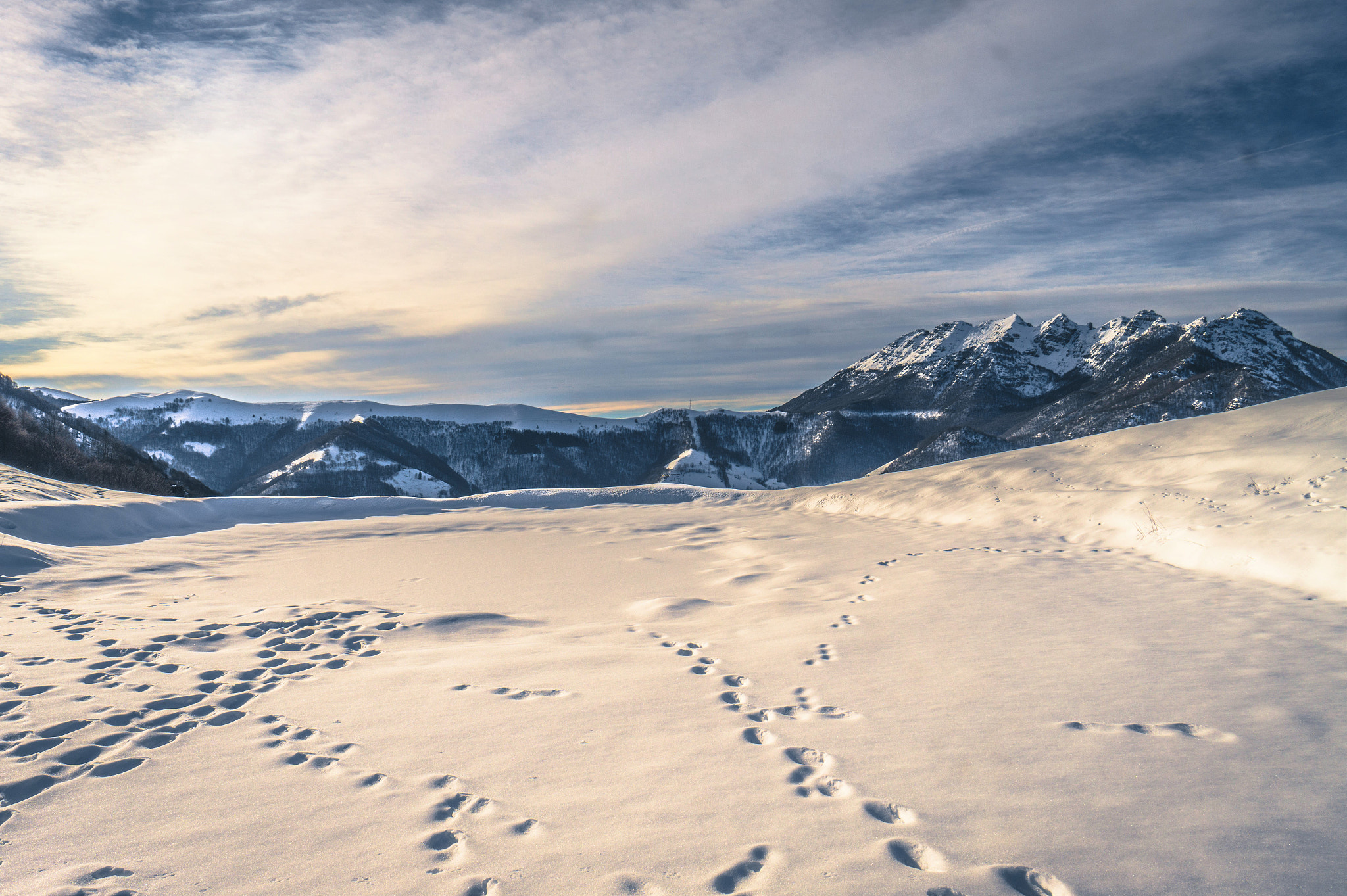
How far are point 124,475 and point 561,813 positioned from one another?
33892 millimetres

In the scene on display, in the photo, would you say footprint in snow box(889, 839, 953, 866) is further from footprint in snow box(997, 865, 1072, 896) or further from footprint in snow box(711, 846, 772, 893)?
footprint in snow box(711, 846, 772, 893)

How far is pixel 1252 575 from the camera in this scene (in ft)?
18.3

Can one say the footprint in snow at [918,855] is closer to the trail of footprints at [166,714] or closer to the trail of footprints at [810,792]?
the trail of footprints at [810,792]

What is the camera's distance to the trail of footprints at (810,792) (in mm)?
2018

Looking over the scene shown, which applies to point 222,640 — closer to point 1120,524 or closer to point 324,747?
point 324,747

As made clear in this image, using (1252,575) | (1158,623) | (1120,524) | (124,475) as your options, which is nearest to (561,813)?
(1158,623)

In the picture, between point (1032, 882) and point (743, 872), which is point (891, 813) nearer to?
point (1032, 882)

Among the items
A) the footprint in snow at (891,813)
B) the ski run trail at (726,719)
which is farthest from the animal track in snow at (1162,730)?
the footprint in snow at (891,813)

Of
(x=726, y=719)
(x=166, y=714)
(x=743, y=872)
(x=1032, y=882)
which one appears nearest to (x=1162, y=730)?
(x=1032, y=882)

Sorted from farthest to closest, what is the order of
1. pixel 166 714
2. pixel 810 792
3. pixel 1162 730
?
pixel 166 714 < pixel 1162 730 < pixel 810 792

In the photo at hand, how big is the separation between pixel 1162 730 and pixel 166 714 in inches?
193

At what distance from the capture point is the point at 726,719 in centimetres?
343

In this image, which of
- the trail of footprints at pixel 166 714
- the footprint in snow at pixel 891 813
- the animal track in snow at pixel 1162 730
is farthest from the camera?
the animal track in snow at pixel 1162 730

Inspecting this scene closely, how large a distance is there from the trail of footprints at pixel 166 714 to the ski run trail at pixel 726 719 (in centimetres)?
2
